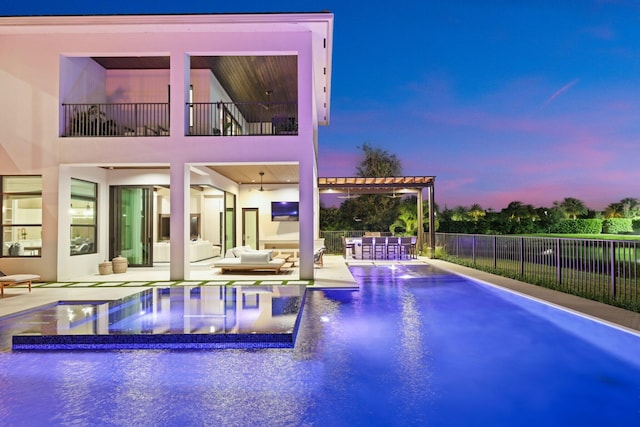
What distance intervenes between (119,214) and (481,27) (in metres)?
33.2

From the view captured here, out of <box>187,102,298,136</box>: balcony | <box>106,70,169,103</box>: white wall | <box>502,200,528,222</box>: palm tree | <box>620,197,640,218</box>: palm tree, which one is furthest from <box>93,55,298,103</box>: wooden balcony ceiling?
<box>620,197,640,218</box>: palm tree

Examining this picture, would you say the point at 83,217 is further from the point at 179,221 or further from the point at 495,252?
the point at 495,252

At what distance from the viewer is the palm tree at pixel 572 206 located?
4341cm

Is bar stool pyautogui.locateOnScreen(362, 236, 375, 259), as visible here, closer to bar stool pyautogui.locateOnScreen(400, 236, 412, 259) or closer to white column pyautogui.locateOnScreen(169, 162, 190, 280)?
bar stool pyautogui.locateOnScreen(400, 236, 412, 259)

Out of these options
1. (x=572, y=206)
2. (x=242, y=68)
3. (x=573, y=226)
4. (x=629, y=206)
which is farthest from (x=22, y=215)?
(x=629, y=206)

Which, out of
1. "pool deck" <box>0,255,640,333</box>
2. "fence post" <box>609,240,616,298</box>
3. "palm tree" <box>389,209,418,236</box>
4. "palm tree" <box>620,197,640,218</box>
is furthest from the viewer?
"palm tree" <box>620,197,640,218</box>

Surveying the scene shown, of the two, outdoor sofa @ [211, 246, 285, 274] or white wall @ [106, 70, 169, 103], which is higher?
white wall @ [106, 70, 169, 103]

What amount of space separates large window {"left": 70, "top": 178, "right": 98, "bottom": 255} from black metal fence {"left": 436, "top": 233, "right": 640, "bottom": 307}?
1257cm

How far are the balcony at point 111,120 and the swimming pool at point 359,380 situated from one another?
8041mm

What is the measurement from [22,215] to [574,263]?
13766 mm

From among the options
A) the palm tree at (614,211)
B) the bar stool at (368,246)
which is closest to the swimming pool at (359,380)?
the bar stool at (368,246)

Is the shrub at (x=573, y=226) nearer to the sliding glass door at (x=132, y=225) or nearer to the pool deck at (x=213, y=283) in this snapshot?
the pool deck at (x=213, y=283)

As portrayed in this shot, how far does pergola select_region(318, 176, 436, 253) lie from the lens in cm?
1788


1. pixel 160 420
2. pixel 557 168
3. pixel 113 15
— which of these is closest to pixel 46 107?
pixel 113 15
